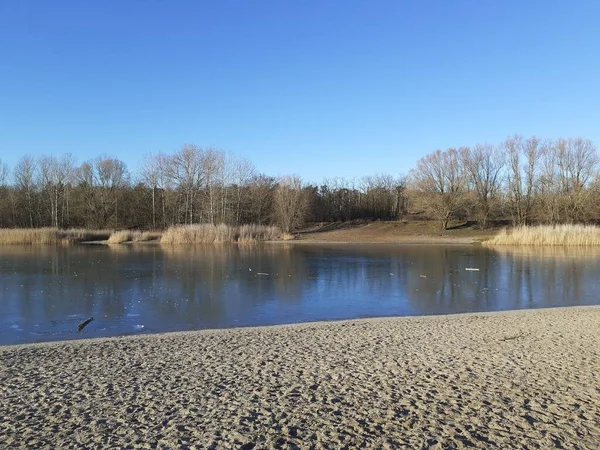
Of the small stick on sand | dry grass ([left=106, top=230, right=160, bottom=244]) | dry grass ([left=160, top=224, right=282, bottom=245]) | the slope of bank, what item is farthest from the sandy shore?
the slope of bank

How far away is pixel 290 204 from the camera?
137 ft

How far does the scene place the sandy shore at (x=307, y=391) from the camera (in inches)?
139

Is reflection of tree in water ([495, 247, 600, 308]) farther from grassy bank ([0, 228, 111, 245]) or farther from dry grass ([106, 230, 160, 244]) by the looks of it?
grassy bank ([0, 228, 111, 245])

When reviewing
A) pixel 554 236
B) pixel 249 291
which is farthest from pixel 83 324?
pixel 554 236

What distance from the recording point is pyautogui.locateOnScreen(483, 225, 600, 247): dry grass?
31016 mm

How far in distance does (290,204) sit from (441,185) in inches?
527

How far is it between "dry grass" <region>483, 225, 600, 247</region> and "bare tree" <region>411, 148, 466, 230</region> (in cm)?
779

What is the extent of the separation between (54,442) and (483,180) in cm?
4719

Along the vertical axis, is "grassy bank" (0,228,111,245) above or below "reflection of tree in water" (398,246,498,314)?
above

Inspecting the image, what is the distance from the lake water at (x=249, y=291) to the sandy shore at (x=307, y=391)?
2246 millimetres

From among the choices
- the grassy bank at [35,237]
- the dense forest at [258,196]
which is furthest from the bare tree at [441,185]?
the grassy bank at [35,237]

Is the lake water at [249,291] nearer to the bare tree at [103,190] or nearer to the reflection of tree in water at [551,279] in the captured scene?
the reflection of tree in water at [551,279]

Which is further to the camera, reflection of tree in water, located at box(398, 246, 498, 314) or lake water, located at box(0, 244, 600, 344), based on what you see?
reflection of tree in water, located at box(398, 246, 498, 314)

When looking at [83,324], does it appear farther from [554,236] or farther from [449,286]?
[554,236]
